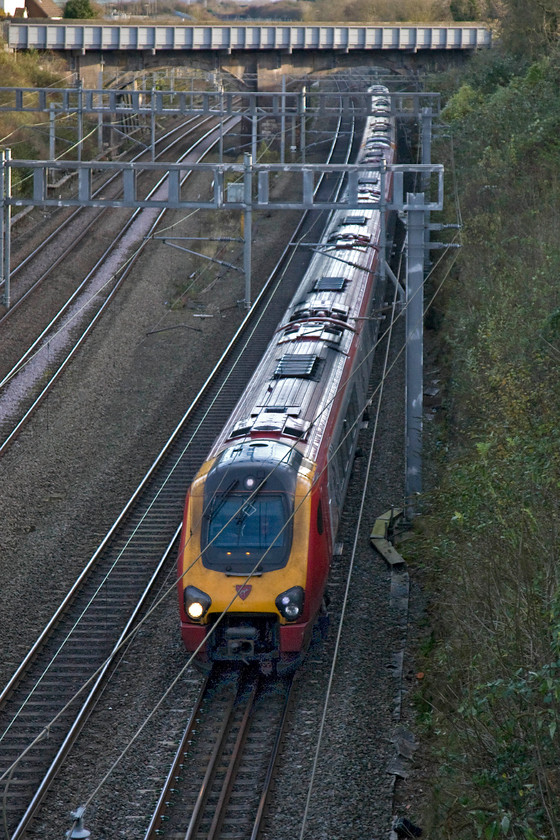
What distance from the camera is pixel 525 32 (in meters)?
39.4

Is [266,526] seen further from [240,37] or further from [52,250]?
[240,37]

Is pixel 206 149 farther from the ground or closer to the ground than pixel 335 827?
farther from the ground

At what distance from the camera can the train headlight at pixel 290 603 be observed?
39.2 feet

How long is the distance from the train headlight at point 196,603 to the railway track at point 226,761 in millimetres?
925

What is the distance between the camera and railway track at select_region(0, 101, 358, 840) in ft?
35.8

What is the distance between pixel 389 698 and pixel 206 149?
38.2m

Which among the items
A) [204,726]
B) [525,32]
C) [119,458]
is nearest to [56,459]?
[119,458]

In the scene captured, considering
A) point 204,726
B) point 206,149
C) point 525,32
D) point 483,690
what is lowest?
point 204,726

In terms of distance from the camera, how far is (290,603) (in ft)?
39.3

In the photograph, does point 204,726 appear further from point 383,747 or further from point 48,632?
point 48,632

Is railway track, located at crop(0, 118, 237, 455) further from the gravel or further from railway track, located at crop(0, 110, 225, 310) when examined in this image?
the gravel

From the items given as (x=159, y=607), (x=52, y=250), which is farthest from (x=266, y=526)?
(x=52, y=250)

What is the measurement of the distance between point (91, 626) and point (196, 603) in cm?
263

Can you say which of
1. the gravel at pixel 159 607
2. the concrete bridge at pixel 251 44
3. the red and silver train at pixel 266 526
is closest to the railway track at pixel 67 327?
the gravel at pixel 159 607
